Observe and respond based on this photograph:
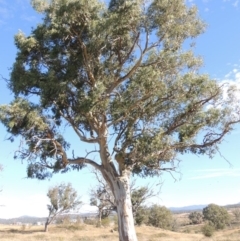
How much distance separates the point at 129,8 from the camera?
43.0ft

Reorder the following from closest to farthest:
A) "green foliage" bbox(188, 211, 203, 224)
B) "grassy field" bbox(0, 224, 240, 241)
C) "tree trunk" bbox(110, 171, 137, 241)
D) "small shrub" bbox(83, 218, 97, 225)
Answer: "tree trunk" bbox(110, 171, 137, 241)
"grassy field" bbox(0, 224, 240, 241)
"small shrub" bbox(83, 218, 97, 225)
"green foliage" bbox(188, 211, 203, 224)

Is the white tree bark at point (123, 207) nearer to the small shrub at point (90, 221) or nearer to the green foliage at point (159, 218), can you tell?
the small shrub at point (90, 221)

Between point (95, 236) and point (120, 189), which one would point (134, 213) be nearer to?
point (95, 236)

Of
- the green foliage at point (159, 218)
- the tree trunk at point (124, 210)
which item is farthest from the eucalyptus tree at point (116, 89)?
the green foliage at point (159, 218)

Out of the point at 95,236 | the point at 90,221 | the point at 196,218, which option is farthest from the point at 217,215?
the point at 95,236

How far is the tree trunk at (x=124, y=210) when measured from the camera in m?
13.3

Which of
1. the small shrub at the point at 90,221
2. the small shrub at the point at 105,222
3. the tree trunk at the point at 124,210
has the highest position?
the small shrub at the point at 90,221

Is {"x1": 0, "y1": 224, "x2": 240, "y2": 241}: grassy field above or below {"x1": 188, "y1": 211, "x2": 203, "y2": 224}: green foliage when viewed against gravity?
below

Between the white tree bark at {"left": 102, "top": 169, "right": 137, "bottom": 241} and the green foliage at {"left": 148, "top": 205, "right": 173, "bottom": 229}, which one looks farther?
the green foliage at {"left": 148, "top": 205, "right": 173, "bottom": 229}

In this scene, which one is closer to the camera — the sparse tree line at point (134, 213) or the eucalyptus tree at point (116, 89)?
the eucalyptus tree at point (116, 89)

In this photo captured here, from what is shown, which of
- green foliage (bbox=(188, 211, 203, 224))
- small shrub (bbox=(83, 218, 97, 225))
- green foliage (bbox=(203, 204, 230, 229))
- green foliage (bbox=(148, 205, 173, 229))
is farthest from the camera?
green foliage (bbox=(188, 211, 203, 224))

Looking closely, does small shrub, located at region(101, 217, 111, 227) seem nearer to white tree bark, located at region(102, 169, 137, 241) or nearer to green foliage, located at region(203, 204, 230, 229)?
green foliage, located at region(203, 204, 230, 229)

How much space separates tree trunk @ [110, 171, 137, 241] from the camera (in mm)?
13266

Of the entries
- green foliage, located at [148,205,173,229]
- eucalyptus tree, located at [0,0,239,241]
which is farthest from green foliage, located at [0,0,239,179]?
green foliage, located at [148,205,173,229]
